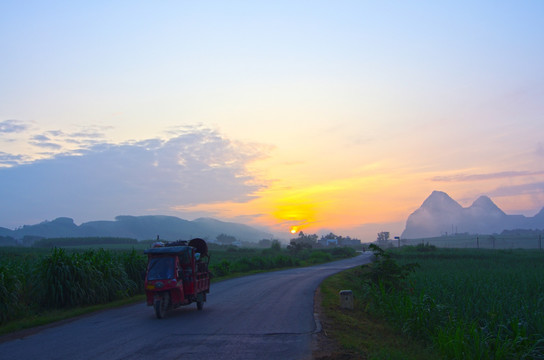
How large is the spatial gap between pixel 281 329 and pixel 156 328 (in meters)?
3.62

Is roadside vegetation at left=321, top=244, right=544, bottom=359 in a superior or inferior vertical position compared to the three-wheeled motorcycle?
inferior

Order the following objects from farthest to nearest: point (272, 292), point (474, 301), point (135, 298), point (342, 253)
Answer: point (342, 253) → point (272, 292) → point (135, 298) → point (474, 301)

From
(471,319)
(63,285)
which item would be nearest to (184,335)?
(471,319)

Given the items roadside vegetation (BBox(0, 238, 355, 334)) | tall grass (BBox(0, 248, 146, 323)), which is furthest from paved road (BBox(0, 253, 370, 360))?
tall grass (BBox(0, 248, 146, 323))

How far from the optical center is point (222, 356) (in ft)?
31.2

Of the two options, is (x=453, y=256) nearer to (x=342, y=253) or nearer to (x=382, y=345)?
(x=342, y=253)

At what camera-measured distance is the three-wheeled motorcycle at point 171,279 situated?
15.2 meters

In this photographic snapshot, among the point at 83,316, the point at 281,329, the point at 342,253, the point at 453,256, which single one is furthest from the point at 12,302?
the point at 342,253

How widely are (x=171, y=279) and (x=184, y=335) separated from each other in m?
3.61

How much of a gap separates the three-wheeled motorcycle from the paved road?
21.6 inches

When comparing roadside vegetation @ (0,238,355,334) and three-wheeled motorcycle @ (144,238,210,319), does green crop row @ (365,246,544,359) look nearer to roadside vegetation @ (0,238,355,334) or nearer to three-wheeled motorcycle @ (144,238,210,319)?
three-wheeled motorcycle @ (144,238,210,319)

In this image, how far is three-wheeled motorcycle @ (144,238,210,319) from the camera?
49.9ft

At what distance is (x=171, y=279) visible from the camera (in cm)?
1534

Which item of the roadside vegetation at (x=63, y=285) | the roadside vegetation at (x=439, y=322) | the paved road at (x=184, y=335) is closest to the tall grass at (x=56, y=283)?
the roadside vegetation at (x=63, y=285)
